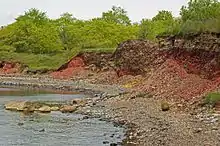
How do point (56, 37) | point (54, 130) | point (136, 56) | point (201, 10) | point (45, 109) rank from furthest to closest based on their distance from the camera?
point (56, 37) < point (136, 56) < point (201, 10) < point (45, 109) < point (54, 130)

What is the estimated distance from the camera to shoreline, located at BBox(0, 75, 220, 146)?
1077 inches

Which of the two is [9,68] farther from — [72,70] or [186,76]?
[186,76]

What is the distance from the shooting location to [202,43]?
49750mm

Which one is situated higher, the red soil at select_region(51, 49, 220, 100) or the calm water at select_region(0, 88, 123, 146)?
the red soil at select_region(51, 49, 220, 100)

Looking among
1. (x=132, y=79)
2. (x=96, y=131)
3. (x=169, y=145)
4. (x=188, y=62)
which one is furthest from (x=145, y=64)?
(x=169, y=145)

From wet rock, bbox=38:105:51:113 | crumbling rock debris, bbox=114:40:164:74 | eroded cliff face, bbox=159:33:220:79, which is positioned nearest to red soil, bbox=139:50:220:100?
eroded cliff face, bbox=159:33:220:79

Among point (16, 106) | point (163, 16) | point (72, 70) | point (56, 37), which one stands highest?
point (163, 16)

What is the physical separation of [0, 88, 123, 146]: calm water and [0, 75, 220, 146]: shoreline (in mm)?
1315

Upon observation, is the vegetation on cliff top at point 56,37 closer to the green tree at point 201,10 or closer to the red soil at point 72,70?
the red soil at point 72,70

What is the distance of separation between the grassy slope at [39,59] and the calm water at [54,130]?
184ft

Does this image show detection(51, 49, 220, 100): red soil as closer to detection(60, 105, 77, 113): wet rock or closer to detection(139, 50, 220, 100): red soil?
detection(139, 50, 220, 100): red soil

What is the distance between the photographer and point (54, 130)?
34.4 metres

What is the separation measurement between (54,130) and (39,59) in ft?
241

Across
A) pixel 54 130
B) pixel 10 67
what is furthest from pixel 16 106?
pixel 10 67
